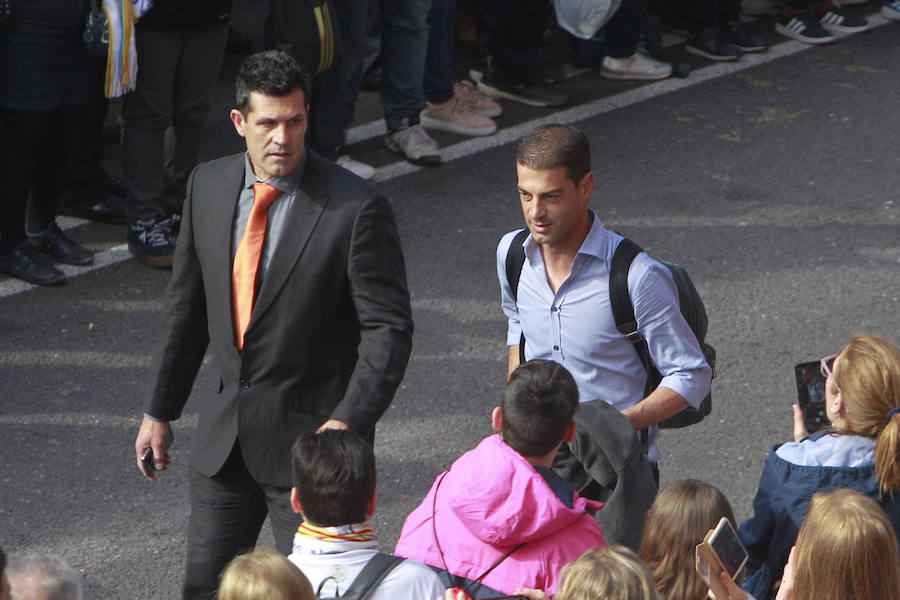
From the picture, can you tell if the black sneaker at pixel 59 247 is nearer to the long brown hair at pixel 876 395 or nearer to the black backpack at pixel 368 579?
the black backpack at pixel 368 579

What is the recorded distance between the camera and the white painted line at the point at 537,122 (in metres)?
7.00

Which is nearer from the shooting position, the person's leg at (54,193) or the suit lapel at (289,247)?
the suit lapel at (289,247)

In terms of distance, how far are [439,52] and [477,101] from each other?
1.53 ft

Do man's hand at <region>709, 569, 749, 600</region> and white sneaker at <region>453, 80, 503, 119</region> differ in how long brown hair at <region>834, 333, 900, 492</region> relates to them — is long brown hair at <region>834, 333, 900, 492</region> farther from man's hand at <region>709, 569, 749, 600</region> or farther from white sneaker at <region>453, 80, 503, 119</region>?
white sneaker at <region>453, 80, 503, 119</region>

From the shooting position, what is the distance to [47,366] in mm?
6004

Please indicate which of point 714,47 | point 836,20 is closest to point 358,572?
point 714,47

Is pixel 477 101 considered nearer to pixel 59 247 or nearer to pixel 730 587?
pixel 59 247

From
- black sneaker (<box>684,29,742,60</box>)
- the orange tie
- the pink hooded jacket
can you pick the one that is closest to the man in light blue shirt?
the pink hooded jacket

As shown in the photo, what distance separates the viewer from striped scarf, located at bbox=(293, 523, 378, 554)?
3191 mm

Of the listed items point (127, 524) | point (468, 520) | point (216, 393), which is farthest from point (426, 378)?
point (468, 520)

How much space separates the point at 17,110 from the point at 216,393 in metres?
3.12

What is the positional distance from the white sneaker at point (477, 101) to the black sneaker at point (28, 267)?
344 cm

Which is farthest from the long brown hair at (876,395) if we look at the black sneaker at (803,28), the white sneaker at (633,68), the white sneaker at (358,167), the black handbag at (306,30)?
the black sneaker at (803,28)

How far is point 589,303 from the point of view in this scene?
3.91 meters
